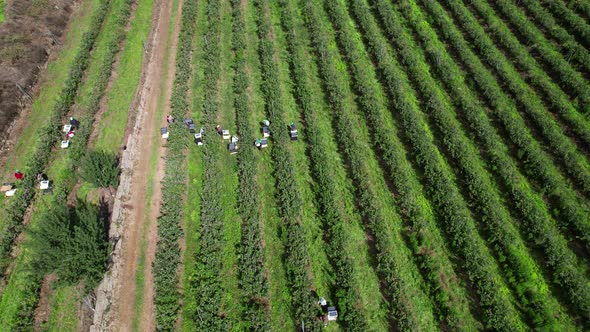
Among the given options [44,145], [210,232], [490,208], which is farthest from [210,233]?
[490,208]

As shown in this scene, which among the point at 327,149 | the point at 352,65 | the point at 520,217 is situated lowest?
the point at 520,217

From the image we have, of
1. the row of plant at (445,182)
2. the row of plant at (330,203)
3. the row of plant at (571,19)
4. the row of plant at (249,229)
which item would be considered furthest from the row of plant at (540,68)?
the row of plant at (249,229)

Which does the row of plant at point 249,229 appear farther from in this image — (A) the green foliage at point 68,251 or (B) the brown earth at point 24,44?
(B) the brown earth at point 24,44

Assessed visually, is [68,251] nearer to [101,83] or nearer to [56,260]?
[56,260]

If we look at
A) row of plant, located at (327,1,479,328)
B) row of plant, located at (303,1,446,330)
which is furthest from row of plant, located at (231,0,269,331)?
row of plant, located at (327,1,479,328)

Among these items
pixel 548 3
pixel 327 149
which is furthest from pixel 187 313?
pixel 548 3

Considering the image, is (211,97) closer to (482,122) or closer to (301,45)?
(301,45)
